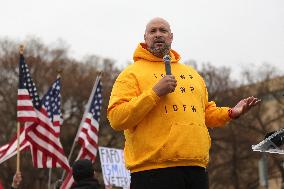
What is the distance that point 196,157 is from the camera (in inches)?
168

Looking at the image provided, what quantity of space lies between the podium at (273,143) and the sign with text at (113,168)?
1083 cm

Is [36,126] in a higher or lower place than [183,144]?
higher

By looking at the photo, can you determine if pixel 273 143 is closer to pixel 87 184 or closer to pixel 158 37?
pixel 158 37

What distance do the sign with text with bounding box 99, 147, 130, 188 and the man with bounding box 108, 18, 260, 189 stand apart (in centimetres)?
1090

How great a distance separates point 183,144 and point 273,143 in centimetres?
71

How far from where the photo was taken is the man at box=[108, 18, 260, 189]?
13.8 feet

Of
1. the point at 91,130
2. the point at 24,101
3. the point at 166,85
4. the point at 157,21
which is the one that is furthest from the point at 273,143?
the point at 91,130

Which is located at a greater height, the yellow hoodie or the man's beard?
the man's beard

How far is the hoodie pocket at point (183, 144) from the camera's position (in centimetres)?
421

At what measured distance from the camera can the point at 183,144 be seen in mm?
4238

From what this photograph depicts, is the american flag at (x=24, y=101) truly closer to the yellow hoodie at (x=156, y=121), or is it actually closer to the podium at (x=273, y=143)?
the yellow hoodie at (x=156, y=121)

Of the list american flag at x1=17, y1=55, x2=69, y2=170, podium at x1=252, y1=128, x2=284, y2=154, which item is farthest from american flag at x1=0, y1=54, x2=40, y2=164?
podium at x1=252, y1=128, x2=284, y2=154

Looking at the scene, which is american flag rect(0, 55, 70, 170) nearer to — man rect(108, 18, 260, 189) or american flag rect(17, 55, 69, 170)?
american flag rect(17, 55, 69, 170)

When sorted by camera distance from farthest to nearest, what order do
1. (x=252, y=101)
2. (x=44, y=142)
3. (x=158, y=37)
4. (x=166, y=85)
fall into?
(x=44, y=142) < (x=252, y=101) < (x=158, y=37) < (x=166, y=85)
